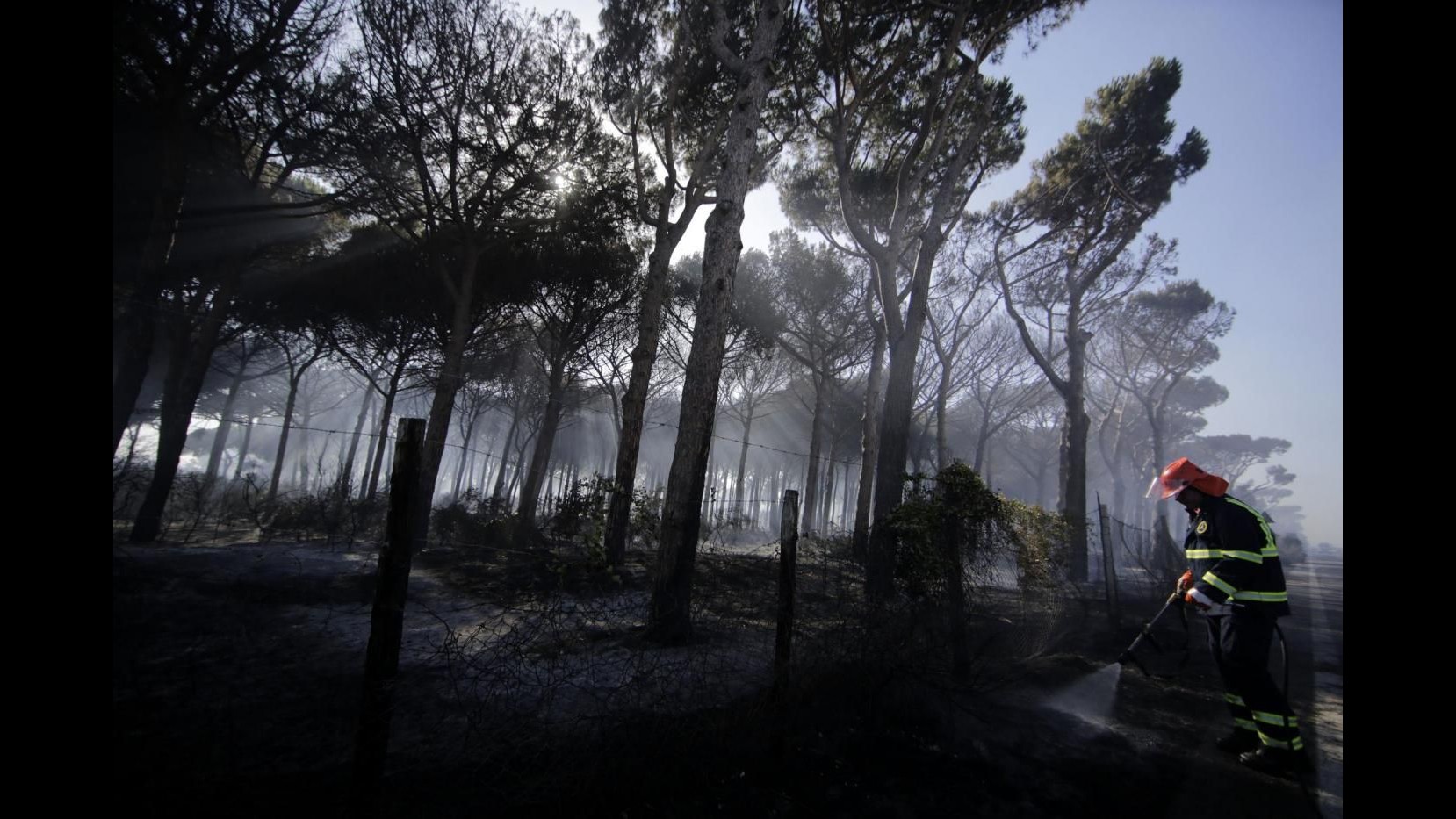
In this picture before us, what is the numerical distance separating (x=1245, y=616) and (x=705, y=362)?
4.76 metres

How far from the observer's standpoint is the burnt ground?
256 cm

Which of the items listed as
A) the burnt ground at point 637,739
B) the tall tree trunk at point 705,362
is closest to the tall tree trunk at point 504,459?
the burnt ground at point 637,739

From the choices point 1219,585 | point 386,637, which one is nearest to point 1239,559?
point 1219,585

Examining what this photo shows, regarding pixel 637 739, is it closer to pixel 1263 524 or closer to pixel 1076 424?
pixel 1263 524

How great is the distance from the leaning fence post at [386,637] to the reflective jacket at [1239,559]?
539 centimetres

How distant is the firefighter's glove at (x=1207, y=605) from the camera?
3947 millimetres

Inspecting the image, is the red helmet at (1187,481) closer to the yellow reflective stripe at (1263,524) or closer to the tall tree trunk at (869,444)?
the yellow reflective stripe at (1263,524)

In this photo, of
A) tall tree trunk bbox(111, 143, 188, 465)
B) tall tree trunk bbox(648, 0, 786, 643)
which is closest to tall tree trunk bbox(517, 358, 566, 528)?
tall tree trunk bbox(111, 143, 188, 465)

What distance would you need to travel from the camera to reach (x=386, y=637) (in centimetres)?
232

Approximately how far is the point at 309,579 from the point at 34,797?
6480 mm

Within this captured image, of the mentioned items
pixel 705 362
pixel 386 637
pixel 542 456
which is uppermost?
pixel 705 362

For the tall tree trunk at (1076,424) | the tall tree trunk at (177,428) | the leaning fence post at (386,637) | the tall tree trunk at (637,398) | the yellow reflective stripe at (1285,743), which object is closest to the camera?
the leaning fence post at (386,637)
